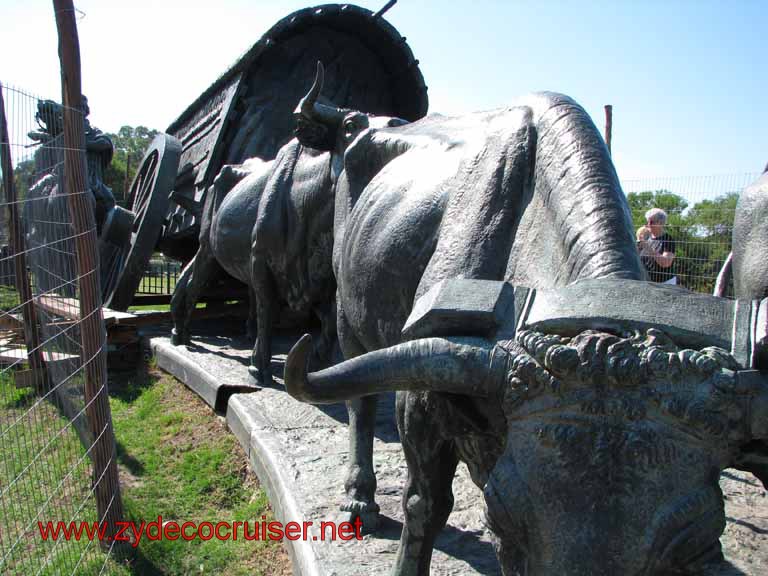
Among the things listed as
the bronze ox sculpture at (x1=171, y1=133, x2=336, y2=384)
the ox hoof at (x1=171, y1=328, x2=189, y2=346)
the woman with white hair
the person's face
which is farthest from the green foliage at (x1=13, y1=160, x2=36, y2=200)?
the person's face

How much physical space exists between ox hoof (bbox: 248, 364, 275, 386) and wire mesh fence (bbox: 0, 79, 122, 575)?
6.08 feet

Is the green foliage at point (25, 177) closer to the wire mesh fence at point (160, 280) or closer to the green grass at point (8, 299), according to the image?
the green grass at point (8, 299)

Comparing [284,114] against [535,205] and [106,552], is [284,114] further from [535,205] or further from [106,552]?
[535,205]

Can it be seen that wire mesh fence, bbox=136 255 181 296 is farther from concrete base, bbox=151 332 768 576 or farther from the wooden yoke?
the wooden yoke

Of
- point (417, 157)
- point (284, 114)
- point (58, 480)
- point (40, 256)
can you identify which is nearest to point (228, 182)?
point (284, 114)

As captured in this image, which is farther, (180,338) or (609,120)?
(609,120)

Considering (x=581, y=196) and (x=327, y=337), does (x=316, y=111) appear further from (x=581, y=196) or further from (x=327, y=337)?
(x=581, y=196)

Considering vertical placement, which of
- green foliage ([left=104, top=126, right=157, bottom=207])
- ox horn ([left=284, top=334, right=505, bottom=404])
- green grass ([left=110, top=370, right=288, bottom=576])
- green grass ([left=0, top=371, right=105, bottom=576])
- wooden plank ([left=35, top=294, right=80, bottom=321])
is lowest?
green grass ([left=110, top=370, right=288, bottom=576])

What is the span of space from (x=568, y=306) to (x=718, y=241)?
847 cm

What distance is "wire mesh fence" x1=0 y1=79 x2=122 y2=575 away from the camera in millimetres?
3084

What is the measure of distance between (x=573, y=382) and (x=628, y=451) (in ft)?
0.50

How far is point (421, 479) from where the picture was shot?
2189 mm

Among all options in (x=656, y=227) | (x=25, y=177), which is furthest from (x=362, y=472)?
(x=656, y=227)

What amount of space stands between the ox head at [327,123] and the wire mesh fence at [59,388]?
3.89ft
